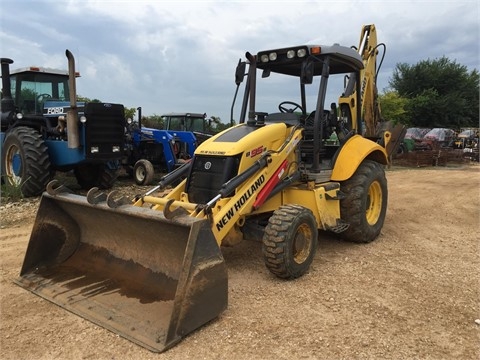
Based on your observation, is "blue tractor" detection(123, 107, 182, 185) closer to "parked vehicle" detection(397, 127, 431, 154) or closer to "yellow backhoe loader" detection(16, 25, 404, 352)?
"yellow backhoe loader" detection(16, 25, 404, 352)

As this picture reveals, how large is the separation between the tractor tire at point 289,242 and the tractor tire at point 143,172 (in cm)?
670

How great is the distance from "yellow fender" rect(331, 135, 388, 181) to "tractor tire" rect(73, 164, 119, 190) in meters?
5.99

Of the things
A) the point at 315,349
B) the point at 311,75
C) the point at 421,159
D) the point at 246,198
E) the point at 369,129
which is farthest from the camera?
the point at 421,159

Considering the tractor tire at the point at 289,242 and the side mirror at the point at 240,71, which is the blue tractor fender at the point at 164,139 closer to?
the side mirror at the point at 240,71

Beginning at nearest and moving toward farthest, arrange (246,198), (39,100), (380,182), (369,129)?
(246,198) → (380,182) → (369,129) → (39,100)

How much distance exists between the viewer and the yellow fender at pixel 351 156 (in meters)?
5.41

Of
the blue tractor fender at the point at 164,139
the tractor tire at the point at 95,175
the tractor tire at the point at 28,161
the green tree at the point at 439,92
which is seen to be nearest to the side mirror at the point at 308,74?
the tractor tire at the point at 28,161

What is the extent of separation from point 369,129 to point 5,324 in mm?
5881

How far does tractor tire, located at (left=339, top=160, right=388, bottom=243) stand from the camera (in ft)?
18.0

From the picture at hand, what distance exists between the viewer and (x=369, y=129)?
23.9 ft

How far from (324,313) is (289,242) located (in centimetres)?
72

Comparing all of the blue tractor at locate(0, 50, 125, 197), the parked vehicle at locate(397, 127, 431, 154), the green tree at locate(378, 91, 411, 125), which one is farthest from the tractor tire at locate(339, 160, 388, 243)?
the green tree at locate(378, 91, 411, 125)

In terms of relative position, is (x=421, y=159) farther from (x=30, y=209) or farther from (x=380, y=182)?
(x=30, y=209)

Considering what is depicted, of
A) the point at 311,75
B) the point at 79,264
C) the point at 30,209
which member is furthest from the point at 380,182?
the point at 30,209
